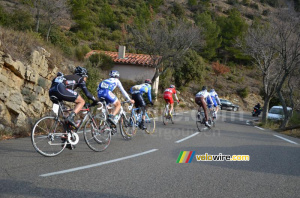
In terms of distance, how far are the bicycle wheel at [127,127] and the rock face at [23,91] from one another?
119 inches

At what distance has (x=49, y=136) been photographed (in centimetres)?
572

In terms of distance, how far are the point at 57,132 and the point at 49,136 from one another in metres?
0.21

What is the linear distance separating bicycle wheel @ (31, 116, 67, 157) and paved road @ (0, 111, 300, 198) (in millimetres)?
191

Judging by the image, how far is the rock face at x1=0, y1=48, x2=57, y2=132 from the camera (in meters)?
8.93

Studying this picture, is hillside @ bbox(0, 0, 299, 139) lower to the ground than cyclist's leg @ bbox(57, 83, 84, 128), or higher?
higher

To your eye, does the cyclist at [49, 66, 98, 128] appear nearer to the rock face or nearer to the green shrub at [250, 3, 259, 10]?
the rock face

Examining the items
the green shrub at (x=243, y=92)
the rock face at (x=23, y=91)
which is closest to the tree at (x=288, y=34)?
the rock face at (x=23, y=91)

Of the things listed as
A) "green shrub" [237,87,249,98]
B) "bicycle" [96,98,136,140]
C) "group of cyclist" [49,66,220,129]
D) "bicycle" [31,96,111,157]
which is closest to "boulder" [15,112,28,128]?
"group of cyclist" [49,66,220,129]

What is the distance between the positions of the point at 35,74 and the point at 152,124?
5120 millimetres

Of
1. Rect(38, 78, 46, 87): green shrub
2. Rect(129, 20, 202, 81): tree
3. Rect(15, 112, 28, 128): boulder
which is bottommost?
Rect(15, 112, 28, 128): boulder

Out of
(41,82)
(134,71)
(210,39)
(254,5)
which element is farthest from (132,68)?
(254,5)

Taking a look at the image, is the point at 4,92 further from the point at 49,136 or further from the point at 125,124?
the point at 49,136

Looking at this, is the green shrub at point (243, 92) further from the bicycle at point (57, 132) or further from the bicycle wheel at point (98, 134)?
the bicycle at point (57, 132)

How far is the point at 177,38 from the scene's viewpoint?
1003 inches
